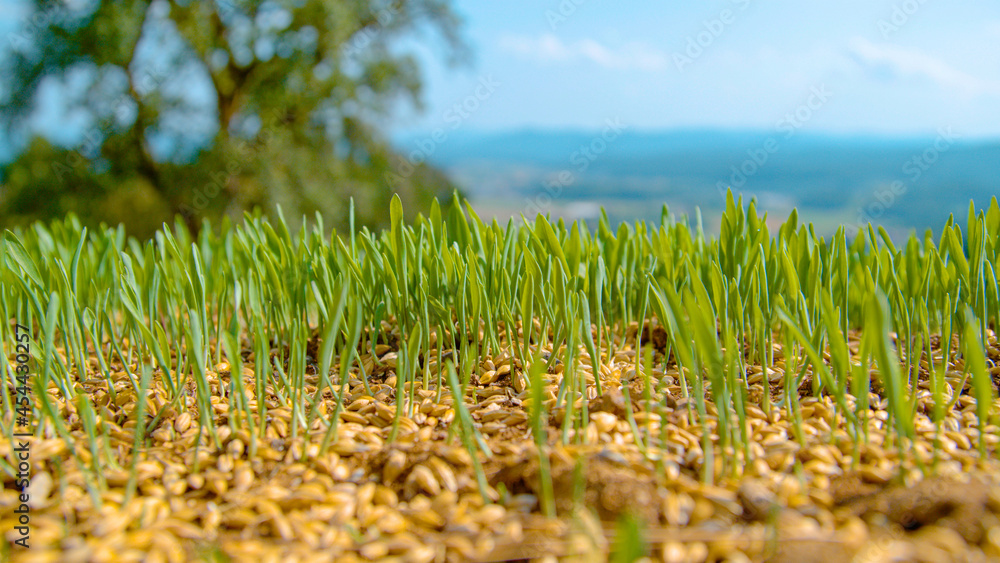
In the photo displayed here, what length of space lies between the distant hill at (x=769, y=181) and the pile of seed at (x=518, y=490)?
565 mm

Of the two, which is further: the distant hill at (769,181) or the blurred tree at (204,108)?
the blurred tree at (204,108)

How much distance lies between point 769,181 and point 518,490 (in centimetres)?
634

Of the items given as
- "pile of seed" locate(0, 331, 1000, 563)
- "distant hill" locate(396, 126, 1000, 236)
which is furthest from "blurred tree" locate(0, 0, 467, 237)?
"pile of seed" locate(0, 331, 1000, 563)

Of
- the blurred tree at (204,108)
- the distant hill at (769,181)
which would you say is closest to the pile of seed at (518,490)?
the distant hill at (769,181)

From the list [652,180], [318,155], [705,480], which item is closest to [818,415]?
[705,480]

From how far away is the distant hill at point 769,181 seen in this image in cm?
181

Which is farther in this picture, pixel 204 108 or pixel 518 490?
pixel 204 108

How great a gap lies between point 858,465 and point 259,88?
6449 mm

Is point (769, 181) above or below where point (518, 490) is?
above

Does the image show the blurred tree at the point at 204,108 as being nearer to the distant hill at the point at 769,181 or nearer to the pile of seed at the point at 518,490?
the distant hill at the point at 769,181

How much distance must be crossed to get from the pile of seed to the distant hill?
0.56m

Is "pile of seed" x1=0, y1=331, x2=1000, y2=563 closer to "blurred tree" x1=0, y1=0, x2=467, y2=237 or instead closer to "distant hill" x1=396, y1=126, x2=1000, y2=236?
"distant hill" x1=396, y1=126, x2=1000, y2=236

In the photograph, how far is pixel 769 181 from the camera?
21.7 ft

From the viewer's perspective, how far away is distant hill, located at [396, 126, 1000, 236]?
1812 millimetres
